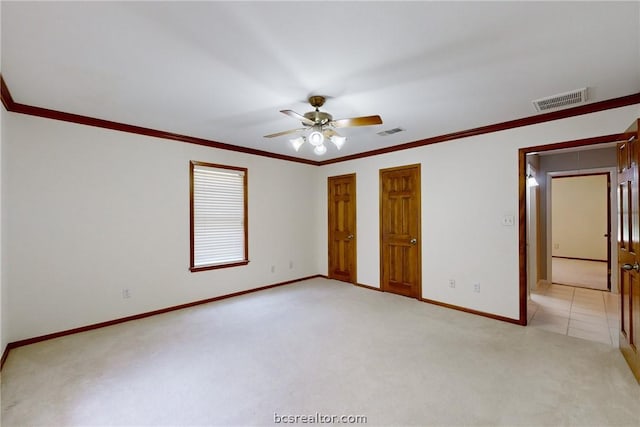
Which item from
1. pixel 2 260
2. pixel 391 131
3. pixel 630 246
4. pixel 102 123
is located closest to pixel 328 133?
pixel 391 131

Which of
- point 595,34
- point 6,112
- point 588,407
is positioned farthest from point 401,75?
point 6,112

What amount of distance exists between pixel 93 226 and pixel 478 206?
492 centimetres

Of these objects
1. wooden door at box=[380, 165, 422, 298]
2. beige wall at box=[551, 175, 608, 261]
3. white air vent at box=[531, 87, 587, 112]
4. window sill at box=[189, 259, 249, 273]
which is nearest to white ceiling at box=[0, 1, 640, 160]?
white air vent at box=[531, 87, 587, 112]

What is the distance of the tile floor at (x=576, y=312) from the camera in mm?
3234

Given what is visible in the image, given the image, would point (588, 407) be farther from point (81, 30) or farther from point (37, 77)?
point (37, 77)

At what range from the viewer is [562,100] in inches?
112

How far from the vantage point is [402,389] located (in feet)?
7.17

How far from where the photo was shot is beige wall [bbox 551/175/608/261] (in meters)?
7.32

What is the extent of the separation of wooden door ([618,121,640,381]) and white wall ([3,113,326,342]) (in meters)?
4.69

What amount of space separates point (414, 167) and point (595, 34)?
2.75 m

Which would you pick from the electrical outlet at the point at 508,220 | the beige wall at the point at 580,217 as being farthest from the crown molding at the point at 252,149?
the beige wall at the point at 580,217

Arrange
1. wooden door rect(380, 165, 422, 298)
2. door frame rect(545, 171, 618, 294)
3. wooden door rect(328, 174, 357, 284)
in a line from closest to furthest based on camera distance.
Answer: wooden door rect(380, 165, 422, 298)
door frame rect(545, 171, 618, 294)
wooden door rect(328, 174, 357, 284)

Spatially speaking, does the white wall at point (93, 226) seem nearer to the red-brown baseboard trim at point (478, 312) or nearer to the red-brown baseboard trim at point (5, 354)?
the red-brown baseboard trim at point (5, 354)

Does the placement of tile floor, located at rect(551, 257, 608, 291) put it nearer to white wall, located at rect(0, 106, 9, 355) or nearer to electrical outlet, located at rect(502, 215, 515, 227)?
electrical outlet, located at rect(502, 215, 515, 227)
